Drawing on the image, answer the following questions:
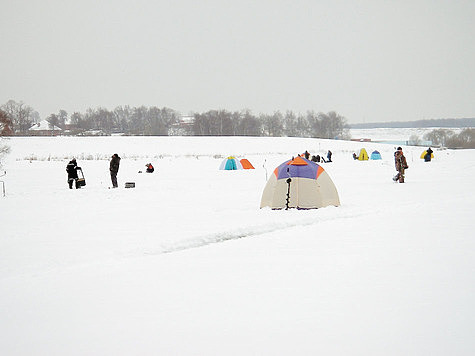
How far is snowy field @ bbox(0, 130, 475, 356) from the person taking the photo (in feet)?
15.3

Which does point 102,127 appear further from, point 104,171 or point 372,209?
point 372,209

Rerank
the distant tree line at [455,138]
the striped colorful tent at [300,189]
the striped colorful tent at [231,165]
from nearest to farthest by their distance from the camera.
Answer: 1. the striped colorful tent at [300,189]
2. the striped colorful tent at [231,165]
3. the distant tree line at [455,138]

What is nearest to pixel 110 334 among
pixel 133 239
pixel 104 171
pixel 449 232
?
pixel 133 239

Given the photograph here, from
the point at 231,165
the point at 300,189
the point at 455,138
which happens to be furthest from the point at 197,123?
the point at 300,189

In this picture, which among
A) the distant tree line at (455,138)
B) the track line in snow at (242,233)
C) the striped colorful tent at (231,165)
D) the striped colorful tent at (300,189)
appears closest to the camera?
the track line in snow at (242,233)

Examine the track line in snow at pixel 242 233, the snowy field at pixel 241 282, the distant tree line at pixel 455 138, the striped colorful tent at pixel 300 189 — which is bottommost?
the track line in snow at pixel 242 233

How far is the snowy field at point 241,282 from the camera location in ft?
15.3

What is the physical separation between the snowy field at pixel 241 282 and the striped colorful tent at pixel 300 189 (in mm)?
569

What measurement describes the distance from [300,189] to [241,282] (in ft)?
27.0

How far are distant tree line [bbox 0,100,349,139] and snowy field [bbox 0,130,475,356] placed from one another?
10402 centimetres

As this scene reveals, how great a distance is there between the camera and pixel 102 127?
13338 centimetres

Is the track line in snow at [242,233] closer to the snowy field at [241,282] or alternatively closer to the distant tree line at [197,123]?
the snowy field at [241,282]

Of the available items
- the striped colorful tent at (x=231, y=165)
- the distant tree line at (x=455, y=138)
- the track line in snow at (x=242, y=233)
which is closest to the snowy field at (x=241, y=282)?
the track line in snow at (x=242, y=233)

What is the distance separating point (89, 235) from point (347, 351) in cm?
778
